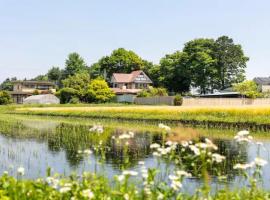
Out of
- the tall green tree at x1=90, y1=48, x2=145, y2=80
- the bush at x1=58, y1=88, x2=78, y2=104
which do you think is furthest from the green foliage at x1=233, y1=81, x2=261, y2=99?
the tall green tree at x1=90, y1=48, x2=145, y2=80

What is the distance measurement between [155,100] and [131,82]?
24.0 metres

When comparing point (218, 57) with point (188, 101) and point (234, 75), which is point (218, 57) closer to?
point (234, 75)

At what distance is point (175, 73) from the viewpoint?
7425 centimetres

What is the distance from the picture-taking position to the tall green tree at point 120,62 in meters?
95.8

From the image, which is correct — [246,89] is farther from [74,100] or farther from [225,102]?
[74,100]

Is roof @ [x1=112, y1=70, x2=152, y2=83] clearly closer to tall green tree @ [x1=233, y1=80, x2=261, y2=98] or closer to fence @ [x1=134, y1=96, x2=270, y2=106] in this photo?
tall green tree @ [x1=233, y1=80, x2=261, y2=98]

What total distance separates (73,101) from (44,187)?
61.1 metres

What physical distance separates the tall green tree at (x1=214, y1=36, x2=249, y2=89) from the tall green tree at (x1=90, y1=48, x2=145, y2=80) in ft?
79.7

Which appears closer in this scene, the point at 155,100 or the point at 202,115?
the point at 202,115

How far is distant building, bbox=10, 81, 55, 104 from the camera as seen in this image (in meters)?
94.3

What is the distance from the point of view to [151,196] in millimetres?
4750

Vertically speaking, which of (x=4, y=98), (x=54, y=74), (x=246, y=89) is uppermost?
(x=54, y=74)

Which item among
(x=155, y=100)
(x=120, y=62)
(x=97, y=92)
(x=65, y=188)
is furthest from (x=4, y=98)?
(x=65, y=188)

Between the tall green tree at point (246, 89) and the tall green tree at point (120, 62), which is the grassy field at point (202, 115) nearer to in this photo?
the tall green tree at point (246, 89)
